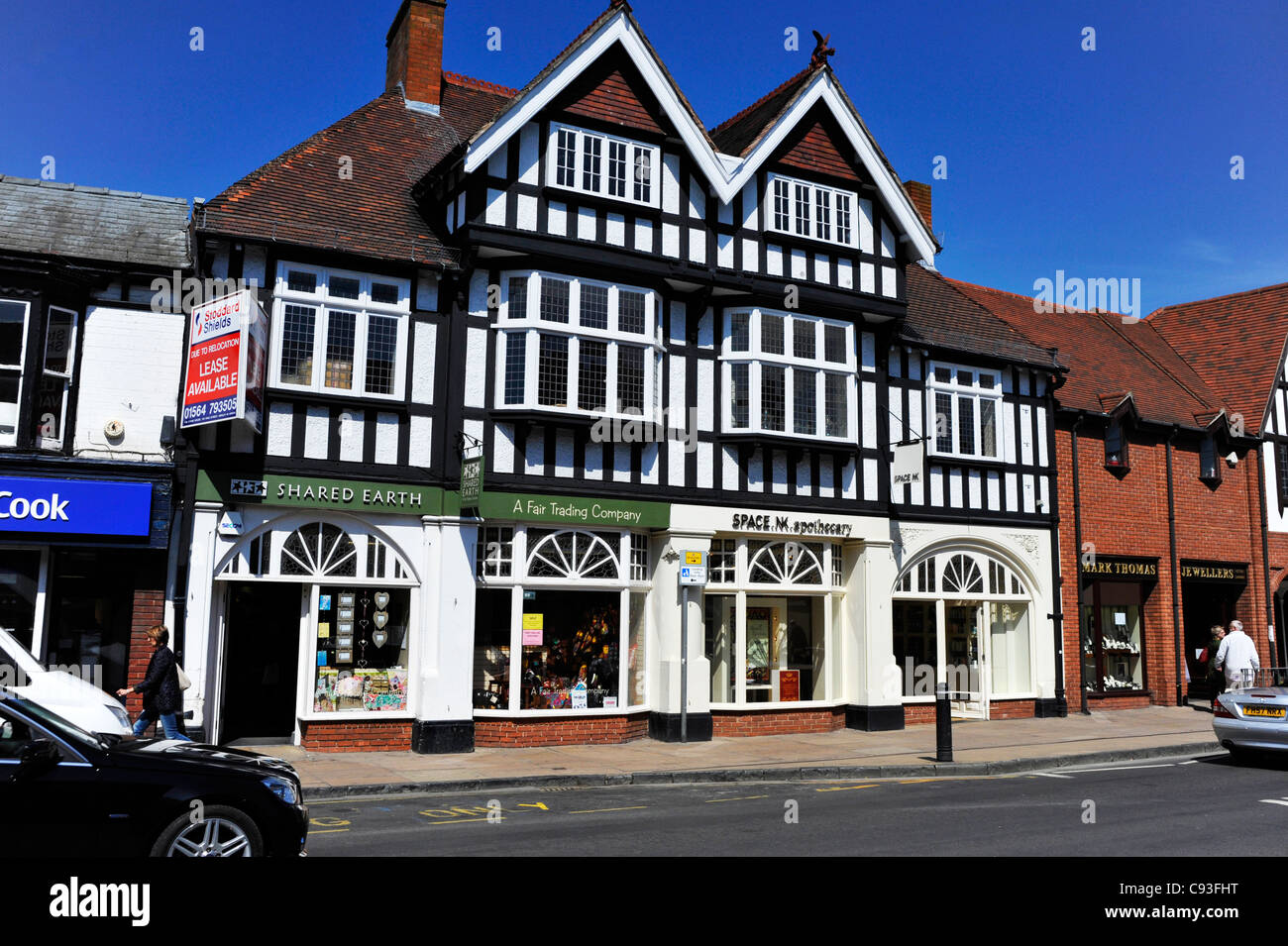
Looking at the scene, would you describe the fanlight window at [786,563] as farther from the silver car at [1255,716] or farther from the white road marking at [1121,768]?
the silver car at [1255,716]

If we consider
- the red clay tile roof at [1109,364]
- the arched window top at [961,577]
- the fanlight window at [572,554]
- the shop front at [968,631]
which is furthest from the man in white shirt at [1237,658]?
the fanlight window at [572,554]

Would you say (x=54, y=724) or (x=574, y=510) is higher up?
(x=574, y=510)

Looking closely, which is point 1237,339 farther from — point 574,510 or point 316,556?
point 316,556

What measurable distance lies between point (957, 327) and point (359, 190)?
12424 mm

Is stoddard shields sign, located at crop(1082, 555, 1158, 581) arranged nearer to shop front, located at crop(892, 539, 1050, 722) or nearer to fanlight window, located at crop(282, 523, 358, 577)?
shop front, located at crop(892, 539, 1050, 722)

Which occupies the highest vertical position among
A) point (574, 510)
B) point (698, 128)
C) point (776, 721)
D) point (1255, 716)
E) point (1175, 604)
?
point (698, 128)

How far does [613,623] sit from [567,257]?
6.13 m

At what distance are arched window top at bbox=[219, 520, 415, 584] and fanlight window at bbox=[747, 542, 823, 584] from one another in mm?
6283

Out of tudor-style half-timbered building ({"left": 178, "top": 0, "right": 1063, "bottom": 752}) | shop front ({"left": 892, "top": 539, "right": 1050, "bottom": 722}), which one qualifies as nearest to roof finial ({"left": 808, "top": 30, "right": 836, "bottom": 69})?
tudor-style half-timbered building ({"left": 178, "top": 0, "right": 1063, "bottom": 752})

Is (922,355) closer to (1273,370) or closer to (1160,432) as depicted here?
(1160,432)

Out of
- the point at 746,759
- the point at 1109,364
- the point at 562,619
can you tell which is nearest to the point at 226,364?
the point at 562,619

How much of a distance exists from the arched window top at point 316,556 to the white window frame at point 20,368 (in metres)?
3.21

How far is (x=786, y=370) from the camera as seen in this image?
59.9 ft
